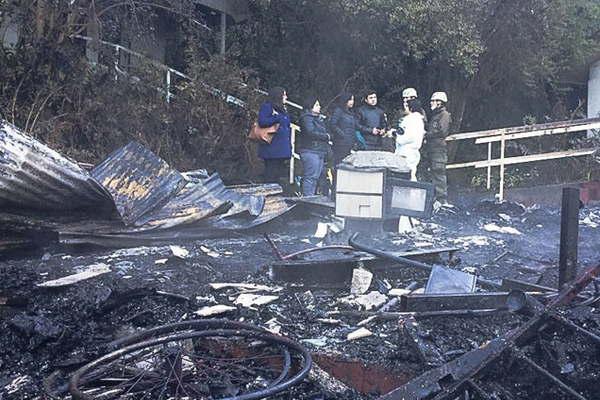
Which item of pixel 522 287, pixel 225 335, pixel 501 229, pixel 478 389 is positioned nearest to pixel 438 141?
pixel 501 229

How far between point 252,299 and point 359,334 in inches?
38.7

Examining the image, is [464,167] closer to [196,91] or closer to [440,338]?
[196,91]

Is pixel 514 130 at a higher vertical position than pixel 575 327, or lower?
higher

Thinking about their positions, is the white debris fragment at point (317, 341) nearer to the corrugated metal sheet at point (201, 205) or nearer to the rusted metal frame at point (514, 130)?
the corrugated metal sheet at point (201, 205)

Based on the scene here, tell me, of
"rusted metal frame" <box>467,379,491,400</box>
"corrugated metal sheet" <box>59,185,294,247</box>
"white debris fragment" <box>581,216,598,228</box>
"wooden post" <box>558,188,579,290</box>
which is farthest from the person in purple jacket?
"rusted metal frame" <box>467,379,491,400</box>

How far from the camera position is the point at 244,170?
10.8 meters

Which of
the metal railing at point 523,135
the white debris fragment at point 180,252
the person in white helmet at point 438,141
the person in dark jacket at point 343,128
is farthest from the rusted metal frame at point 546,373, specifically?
the metal railing at point 523,135

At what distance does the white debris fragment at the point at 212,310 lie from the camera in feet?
14.0

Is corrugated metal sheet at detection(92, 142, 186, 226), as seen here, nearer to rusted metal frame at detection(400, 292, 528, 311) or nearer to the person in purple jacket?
the person in purple jacket

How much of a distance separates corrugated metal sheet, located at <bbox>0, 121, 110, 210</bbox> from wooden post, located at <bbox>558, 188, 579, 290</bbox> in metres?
4.18

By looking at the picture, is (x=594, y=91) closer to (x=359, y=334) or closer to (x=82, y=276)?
(x=359, y=334)

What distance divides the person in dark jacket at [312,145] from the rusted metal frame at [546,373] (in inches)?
238

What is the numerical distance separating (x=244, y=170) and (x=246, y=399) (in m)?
8.01

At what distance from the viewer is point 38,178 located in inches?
219
